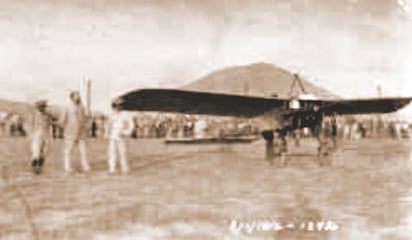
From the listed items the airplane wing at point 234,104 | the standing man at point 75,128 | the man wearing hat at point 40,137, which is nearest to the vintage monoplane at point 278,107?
the airplane wing at point 234,104

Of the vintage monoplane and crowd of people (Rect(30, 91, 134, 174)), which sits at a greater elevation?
the vintage monoplane

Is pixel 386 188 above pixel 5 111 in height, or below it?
below

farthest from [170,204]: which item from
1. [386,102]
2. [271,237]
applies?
[386,102]

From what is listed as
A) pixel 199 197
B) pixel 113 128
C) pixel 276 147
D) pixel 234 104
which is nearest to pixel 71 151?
pixel 113 128

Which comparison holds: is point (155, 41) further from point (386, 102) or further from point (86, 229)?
point (386, 102)

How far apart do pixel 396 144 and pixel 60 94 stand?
1.87 meters

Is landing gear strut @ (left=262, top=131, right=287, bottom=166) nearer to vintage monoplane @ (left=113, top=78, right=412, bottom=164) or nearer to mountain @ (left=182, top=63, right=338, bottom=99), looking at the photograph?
vintage monoplane @ (left=113, top=78, right=412, bottom=164)

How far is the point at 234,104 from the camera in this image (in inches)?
75.5

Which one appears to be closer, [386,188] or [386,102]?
[386,188]

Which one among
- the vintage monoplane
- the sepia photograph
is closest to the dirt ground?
the sepia photograph

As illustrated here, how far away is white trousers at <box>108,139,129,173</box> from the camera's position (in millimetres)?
1679

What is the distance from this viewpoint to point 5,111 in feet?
4.72

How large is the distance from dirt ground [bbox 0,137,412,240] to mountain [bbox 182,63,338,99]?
25cm

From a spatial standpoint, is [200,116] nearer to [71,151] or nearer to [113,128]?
[113,128]
